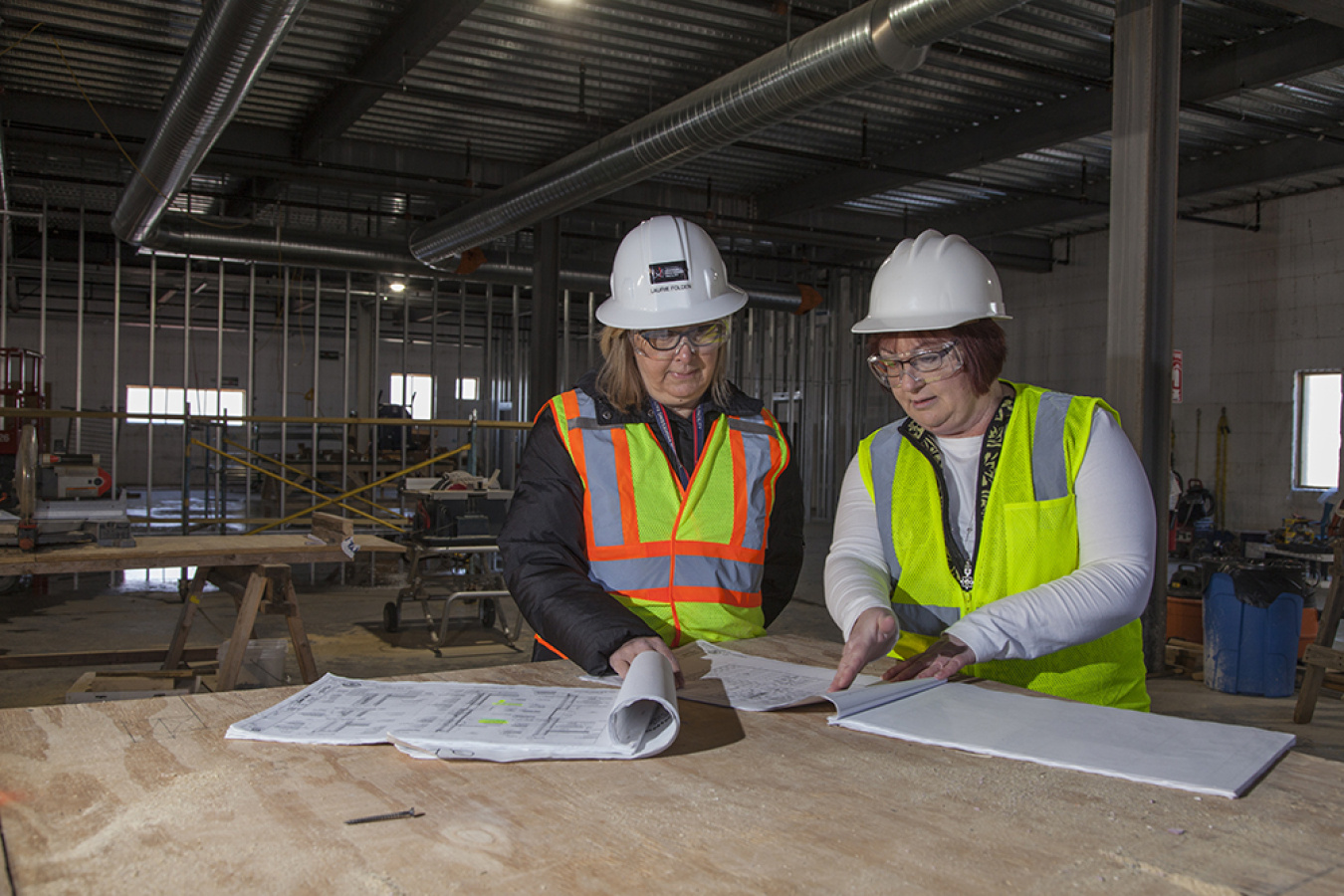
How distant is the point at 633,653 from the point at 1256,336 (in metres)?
13.1

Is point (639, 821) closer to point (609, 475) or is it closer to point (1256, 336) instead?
point (609, 475)

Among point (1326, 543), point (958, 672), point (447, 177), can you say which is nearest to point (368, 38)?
point (447, 177)

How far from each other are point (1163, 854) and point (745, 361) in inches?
609

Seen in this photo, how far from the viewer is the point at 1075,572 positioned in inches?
71.1

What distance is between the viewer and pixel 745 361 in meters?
16.4

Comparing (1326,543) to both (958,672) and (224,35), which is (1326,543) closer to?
(958,672)

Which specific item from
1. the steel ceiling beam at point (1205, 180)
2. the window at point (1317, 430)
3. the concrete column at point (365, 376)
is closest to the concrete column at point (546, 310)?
the concrete column at point (365, 376)

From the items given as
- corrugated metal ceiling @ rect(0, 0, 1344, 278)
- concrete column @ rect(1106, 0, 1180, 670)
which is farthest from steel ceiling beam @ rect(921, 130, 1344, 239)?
concrete column @ rect(1106, 0, 1180, 670)

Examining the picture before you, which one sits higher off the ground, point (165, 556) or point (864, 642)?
point (864, 642)

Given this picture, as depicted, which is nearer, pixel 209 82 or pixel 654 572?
pixel 654 572

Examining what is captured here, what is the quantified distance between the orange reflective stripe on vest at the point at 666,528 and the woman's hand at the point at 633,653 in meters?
0.33

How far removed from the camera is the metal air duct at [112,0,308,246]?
4512 mm

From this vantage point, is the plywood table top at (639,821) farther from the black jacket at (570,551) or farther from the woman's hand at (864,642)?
the black jacket at (570,551)

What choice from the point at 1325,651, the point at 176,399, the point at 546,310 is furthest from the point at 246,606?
the point at 176,399
